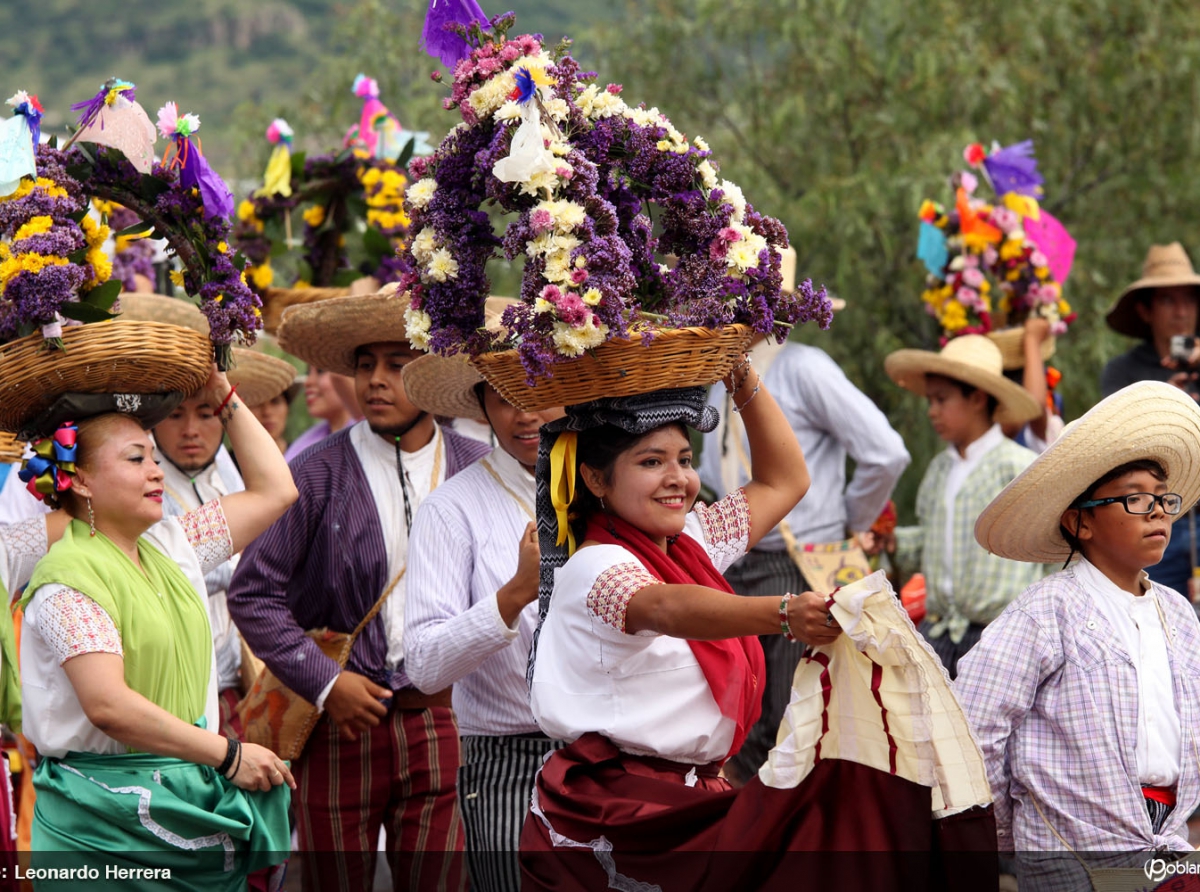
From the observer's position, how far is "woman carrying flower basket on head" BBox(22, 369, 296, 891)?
171 inches

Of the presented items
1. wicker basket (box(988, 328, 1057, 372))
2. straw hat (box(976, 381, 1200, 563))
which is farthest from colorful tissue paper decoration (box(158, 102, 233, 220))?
wicker basket (box(988, 328, 1057, 372))

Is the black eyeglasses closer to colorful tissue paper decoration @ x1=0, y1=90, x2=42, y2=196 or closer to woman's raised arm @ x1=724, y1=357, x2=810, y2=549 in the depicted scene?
woman's raised arm @ x1=724, y1=357, x2=810, y2=549

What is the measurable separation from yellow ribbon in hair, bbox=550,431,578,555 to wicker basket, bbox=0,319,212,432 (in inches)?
51.7

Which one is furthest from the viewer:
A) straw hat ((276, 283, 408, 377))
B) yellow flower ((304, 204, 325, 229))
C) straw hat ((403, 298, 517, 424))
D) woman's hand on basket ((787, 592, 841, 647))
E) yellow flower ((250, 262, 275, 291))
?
yellow flower ((304, 204, 325, 229))

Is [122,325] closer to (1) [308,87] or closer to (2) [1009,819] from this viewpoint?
(2) [1009,819]

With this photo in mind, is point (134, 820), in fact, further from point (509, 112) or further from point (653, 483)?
point (509, 112)

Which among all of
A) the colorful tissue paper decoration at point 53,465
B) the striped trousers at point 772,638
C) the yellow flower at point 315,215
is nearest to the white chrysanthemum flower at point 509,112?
the colorful tissue paper decoration at point 53,465

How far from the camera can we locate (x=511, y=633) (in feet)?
15.0

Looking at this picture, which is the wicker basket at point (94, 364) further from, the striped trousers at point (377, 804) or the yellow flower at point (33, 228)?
the striped trousers at point (377, 804)

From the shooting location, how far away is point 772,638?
7.32 meters

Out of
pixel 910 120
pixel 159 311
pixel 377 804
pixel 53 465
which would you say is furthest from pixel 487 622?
pixel 910 120

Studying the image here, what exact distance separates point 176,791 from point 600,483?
1.59m

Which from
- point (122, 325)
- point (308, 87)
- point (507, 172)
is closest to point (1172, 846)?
point (507, 172)

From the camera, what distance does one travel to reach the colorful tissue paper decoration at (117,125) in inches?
183
